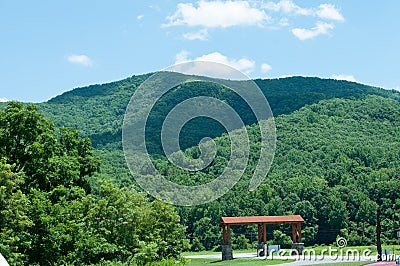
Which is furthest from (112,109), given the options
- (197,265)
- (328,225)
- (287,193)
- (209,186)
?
(197,265)

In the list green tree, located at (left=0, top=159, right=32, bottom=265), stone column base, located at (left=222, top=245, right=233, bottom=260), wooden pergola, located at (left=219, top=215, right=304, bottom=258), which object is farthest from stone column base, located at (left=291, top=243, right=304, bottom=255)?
green tree, located at (left=0, top=159, right=32, bottom=265)

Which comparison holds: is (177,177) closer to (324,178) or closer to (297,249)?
(324,178)

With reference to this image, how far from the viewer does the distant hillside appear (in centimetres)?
8094

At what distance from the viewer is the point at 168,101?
85.8 meters

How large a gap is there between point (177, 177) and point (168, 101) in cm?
2739

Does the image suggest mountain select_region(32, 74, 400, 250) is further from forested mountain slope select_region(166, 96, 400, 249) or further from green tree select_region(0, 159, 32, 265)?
green tree select_region(0, 159, 32, 265)

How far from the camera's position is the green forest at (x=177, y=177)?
14562 millimetres

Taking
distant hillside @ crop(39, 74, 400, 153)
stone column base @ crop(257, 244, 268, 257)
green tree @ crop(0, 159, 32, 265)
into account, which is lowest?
stone column base @ crop(257, 244, 268, 257)

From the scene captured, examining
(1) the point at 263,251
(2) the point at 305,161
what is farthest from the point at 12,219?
(2) the point at 305,161

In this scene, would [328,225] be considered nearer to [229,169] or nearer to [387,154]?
[229,169]

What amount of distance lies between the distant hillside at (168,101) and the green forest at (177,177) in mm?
303

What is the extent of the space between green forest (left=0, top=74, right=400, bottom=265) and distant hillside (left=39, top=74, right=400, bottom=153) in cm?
30

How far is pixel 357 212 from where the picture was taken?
5166 cm

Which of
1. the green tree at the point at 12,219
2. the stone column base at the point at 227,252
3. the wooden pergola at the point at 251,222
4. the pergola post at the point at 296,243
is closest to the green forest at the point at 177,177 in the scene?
the green tree at the point at 12,219
